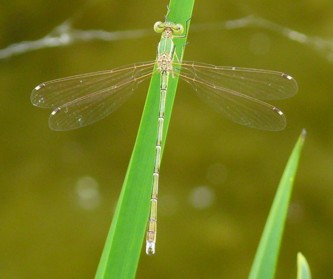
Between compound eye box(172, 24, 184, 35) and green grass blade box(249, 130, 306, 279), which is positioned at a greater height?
compound eye box(172, 24, 184, 35)

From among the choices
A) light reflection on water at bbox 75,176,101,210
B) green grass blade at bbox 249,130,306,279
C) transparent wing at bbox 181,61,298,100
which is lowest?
green grass blade at bbox 249,130,306,279

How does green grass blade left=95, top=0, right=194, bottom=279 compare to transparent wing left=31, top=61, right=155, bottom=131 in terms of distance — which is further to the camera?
transparent wing left=31, top=61, right=155, bottom=131

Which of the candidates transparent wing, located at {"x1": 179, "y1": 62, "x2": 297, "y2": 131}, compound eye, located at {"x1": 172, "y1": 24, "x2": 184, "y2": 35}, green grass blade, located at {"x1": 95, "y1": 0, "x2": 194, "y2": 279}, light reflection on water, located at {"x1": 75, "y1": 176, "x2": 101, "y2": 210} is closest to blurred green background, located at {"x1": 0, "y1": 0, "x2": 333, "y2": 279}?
light reflection on water, located at {"x1": 75, "y1": 176, "x2": 101, "y2": 210}

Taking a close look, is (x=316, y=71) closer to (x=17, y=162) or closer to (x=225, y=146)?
(x=225, y=146)

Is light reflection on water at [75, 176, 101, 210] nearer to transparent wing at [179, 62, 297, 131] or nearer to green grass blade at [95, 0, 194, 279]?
transparent wing at [179, 62, 297, 131]

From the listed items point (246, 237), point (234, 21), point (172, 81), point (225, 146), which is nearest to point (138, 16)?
point (234, 21)

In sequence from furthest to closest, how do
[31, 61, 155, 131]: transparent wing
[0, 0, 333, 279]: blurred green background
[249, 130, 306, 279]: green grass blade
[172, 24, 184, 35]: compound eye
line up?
[0, 0, 333, 279]: blurred green background, [31, 61, 155, 131]: transparent wing, [172, 24, 184, 35]: compound eye, [249, 130, 306, 279]: green grass blade

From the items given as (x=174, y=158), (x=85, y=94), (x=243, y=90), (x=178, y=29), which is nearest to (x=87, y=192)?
(x=174, y=158)

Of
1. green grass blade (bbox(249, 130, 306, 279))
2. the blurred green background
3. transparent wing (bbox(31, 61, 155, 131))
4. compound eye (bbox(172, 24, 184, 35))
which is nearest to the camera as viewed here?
green grass blade (bbox(249, 130, 306, 279))
